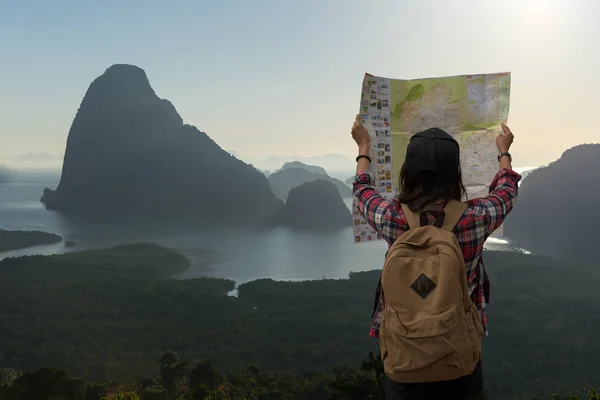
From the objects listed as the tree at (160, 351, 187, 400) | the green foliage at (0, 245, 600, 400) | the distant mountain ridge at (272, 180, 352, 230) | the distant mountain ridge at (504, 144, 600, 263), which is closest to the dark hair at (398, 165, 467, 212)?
the green foliage at (0, 245, 600, 400)

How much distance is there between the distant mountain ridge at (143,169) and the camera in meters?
138

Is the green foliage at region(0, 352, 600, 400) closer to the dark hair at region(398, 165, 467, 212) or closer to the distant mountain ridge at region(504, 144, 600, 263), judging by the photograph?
the dark hair at region(398, 165, 467, 212)

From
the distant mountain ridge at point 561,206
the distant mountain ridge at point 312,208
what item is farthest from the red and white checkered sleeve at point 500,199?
the distant mountain ridge at point 312,208

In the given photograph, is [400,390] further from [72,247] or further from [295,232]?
[295,232]

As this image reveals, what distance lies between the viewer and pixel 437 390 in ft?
5.97

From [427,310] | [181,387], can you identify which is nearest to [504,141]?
[427,310]

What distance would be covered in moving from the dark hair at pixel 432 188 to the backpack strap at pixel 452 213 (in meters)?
0.03

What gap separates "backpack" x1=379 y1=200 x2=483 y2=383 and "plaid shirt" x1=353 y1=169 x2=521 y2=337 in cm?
14

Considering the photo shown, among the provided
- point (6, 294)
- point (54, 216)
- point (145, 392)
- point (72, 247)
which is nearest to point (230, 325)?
point (6, 294)

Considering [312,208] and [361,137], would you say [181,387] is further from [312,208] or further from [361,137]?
[312,208]

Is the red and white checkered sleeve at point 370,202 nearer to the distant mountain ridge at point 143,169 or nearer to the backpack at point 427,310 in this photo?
the backpack at point 427,310

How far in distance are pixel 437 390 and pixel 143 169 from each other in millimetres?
148946

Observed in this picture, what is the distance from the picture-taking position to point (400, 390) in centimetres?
186

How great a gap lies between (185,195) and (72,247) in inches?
1578
